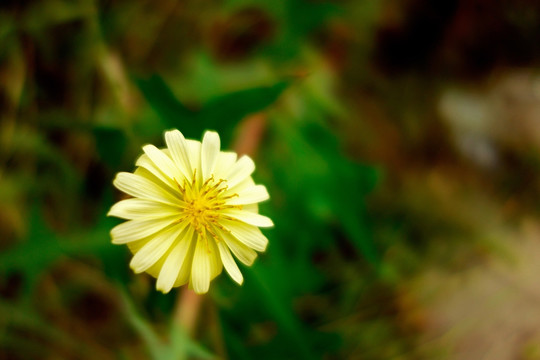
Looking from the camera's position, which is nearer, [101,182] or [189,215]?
[189,215]

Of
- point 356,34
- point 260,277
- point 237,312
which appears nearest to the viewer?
point 260,277

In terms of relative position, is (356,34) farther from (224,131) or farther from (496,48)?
(224,131)

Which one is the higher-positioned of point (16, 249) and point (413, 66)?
point (413, 66)

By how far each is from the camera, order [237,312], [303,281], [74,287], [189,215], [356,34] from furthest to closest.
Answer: [356,34] < [74,287] < [303,281] < [237,312] < [189,215]

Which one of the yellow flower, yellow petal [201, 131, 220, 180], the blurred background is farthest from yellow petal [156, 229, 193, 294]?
the blurred background

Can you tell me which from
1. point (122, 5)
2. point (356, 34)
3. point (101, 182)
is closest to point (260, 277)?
point (101, 182)

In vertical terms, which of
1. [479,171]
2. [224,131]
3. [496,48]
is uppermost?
[496,48]

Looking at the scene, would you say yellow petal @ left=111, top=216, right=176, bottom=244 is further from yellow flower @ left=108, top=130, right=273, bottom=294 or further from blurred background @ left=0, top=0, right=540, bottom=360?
blurred background @ left=0, top=0, right=540, bottom=360
